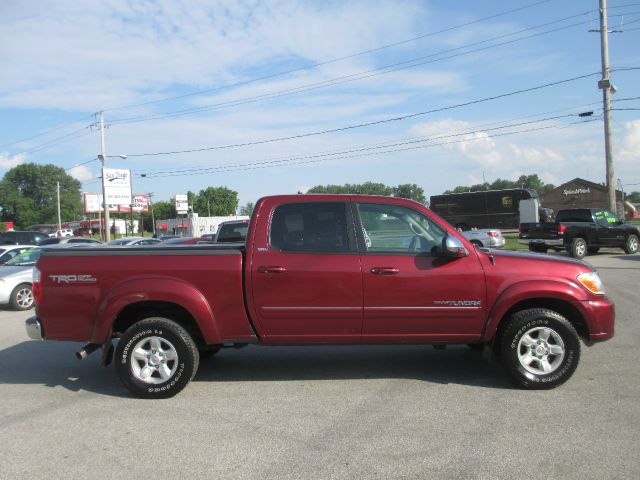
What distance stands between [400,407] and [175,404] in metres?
2.07

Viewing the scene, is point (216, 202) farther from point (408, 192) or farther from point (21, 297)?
point (21, 297)

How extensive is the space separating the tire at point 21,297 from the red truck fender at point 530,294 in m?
10.5

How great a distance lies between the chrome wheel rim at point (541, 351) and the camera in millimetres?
5211

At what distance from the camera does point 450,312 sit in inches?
205

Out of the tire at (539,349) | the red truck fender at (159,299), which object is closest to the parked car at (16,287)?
the red truck fender at (159,299)

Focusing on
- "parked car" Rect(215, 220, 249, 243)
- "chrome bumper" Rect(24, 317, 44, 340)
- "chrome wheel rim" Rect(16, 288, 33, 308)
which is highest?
"parked car" Rect(215, 220, 249, 243)

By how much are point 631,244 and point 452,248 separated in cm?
1888

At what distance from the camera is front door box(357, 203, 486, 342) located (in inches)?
203

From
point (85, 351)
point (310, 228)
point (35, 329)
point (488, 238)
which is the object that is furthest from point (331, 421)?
point (488, 238)

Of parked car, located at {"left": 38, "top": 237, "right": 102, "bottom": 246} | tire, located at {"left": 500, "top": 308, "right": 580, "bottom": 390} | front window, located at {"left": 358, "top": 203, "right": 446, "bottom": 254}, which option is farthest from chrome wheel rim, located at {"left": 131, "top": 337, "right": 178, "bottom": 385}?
parked car, located at {"left": 38, "top": 237, "right": 102, "bottom": 246}

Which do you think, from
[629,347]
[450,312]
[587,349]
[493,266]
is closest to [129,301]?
[450,312]

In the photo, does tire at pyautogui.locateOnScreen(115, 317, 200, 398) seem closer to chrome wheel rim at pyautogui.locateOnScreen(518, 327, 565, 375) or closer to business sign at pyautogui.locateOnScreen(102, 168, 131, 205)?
chrome wheel rim at pyautogui.locateOnScreen(518, 327, 565, 375)

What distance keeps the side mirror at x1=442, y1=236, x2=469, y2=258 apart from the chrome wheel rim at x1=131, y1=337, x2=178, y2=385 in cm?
274

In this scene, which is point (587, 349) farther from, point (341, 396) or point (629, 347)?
point (341, 396)
